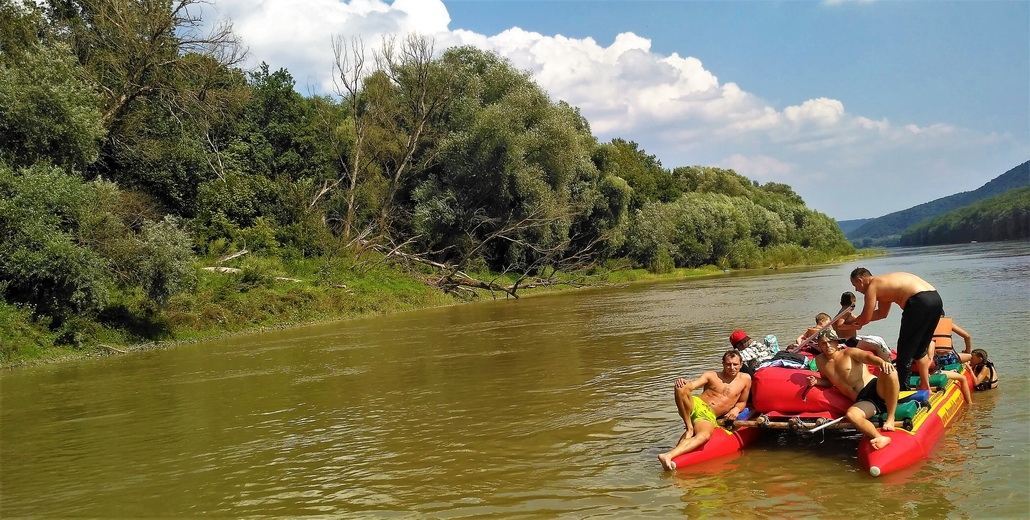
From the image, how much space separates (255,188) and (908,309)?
2910 centimetres

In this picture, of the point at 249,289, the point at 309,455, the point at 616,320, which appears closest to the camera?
the point at 309,455

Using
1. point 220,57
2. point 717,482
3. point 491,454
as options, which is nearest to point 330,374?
point 491,454

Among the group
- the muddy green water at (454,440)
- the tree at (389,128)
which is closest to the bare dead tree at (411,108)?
the tree at (389,128)

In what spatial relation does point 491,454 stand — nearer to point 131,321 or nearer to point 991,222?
point 131,321

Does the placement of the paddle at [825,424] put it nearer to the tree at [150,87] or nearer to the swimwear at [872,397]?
the swimwear at [872,397]

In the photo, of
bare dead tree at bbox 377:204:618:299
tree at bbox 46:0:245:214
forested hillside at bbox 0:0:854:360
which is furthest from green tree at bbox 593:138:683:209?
tree at bbox 46:0:245:214

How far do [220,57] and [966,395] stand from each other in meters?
28.2

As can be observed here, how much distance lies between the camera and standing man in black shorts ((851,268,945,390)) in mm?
8023

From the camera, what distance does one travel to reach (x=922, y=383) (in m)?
8.35

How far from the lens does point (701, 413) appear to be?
7.48 metres

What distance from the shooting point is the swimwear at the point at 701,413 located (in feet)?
24.5

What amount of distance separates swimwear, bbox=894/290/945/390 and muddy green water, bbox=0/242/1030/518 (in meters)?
0.88

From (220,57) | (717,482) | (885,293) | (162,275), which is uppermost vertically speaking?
(220,57)

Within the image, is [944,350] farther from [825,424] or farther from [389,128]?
[389,128]
